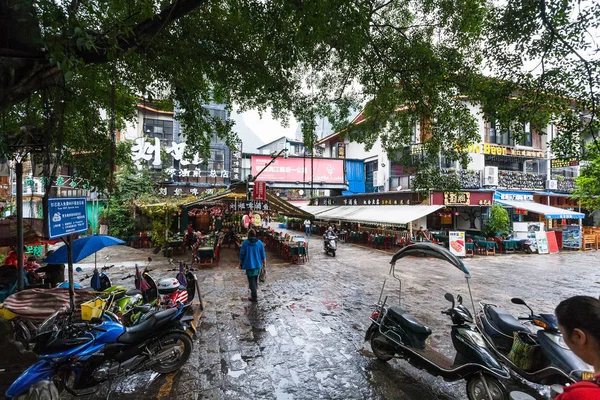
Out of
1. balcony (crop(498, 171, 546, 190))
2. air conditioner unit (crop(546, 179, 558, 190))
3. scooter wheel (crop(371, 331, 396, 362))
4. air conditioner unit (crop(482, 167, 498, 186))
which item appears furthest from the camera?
air conditioner unit (crop(546, 179, 558, 190))

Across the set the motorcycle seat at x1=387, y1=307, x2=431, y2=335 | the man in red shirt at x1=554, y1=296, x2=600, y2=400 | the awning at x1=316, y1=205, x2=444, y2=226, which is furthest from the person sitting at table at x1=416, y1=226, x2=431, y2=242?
the man in red shirt at x1=554, y1=296, x2=600, y2=400

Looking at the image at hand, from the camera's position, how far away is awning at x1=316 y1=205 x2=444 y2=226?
1546 cm

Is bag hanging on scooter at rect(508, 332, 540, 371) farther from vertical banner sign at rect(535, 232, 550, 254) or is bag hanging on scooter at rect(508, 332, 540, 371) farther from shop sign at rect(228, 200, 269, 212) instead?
vertical banner sign at rect(535, 232, 550, 254)

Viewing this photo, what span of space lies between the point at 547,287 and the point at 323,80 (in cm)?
979

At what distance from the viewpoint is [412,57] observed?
6770 millimetres

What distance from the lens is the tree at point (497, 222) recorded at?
16.5 meters

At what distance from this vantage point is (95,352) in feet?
11.5

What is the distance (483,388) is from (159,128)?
28.5 m

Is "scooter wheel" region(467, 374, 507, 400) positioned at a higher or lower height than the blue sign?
lower

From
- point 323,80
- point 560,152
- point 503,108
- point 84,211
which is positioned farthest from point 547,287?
point 84,211

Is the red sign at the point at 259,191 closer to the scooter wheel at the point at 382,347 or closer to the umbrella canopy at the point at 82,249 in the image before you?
the umbrella canopy at the point at 82,249

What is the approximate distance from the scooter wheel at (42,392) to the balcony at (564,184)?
2786 cm

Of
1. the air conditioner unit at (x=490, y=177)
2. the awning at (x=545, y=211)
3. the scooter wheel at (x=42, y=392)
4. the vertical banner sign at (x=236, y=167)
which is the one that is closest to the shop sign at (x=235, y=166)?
the vertical banner sign at (x=236, y=167)

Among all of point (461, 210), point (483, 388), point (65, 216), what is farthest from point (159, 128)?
point (483, 388)
